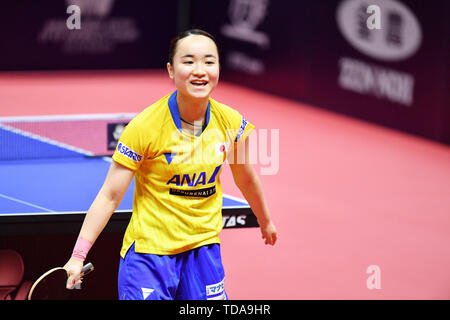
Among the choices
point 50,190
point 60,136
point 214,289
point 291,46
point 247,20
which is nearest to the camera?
point 214,289

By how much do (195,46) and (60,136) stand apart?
8.28 feet

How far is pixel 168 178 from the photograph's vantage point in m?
3.02

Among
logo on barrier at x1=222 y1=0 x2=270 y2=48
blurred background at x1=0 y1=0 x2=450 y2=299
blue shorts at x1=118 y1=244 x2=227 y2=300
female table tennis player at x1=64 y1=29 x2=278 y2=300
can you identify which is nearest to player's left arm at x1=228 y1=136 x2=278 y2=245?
female table tennis player at x1=64 y1=29 x2=278 y2=300

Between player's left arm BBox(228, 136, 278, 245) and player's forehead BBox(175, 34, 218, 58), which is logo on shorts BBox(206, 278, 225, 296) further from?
player's forehead BBox(175, 34, 218, 58)

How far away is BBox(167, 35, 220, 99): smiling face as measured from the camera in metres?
2.97

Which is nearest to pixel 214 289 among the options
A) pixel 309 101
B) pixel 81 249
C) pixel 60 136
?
pixel 81 249

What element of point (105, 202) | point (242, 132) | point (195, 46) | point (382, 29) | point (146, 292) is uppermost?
point (382, 29)

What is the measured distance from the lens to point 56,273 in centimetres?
289

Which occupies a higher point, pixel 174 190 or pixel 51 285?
pixel 174 190

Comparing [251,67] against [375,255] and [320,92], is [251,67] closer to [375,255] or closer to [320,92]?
[320,92]

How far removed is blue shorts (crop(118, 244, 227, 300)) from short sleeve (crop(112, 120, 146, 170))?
393mm

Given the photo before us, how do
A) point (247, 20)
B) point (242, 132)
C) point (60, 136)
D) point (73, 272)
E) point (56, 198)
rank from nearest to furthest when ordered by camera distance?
point (73, 272) < point (242, 132) < point (56, 198) < point (60, 136) < point (247, 20)

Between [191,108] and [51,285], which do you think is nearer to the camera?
[51,285]

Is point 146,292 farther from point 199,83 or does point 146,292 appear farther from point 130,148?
point 199,83
